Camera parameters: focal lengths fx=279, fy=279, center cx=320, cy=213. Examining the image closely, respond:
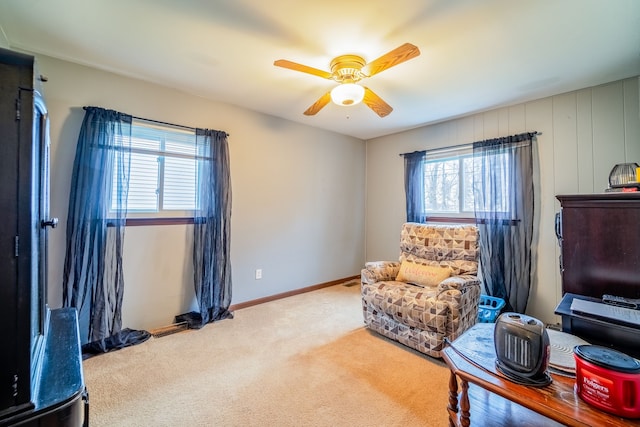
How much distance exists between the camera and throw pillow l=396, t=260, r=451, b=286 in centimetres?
262

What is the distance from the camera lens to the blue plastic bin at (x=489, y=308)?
2.83 m

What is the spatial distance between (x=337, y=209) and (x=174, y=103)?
8.53 ft

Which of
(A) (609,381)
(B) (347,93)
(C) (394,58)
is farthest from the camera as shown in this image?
Answer: (B) (347,93)

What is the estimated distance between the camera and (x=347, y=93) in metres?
2.15

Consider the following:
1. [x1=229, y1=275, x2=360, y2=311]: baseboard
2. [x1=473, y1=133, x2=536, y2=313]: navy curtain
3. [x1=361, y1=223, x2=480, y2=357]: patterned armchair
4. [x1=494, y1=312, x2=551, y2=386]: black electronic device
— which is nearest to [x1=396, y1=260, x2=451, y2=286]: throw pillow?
[x1=361, y1=223, x2=480, y2=357]: patterned armchair

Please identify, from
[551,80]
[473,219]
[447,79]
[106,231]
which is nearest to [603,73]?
[551,80]

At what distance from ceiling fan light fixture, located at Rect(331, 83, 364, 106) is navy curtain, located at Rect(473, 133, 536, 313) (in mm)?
1993

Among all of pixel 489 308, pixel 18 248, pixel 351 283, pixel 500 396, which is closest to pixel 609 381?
pixel 500 396

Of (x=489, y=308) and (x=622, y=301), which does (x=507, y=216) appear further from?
(x=622, y=301)

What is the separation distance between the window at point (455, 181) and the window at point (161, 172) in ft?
10.0

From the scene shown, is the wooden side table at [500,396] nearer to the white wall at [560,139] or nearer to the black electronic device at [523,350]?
the black electronic device at [523,350]

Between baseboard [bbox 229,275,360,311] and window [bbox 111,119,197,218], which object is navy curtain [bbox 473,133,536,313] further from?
window [bbox 111,119,197,218]

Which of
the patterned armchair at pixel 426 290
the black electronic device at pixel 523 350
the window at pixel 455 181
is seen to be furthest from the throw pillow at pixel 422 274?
the black electronic device at pixel 523 350

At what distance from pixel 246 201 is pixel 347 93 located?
1.82m
